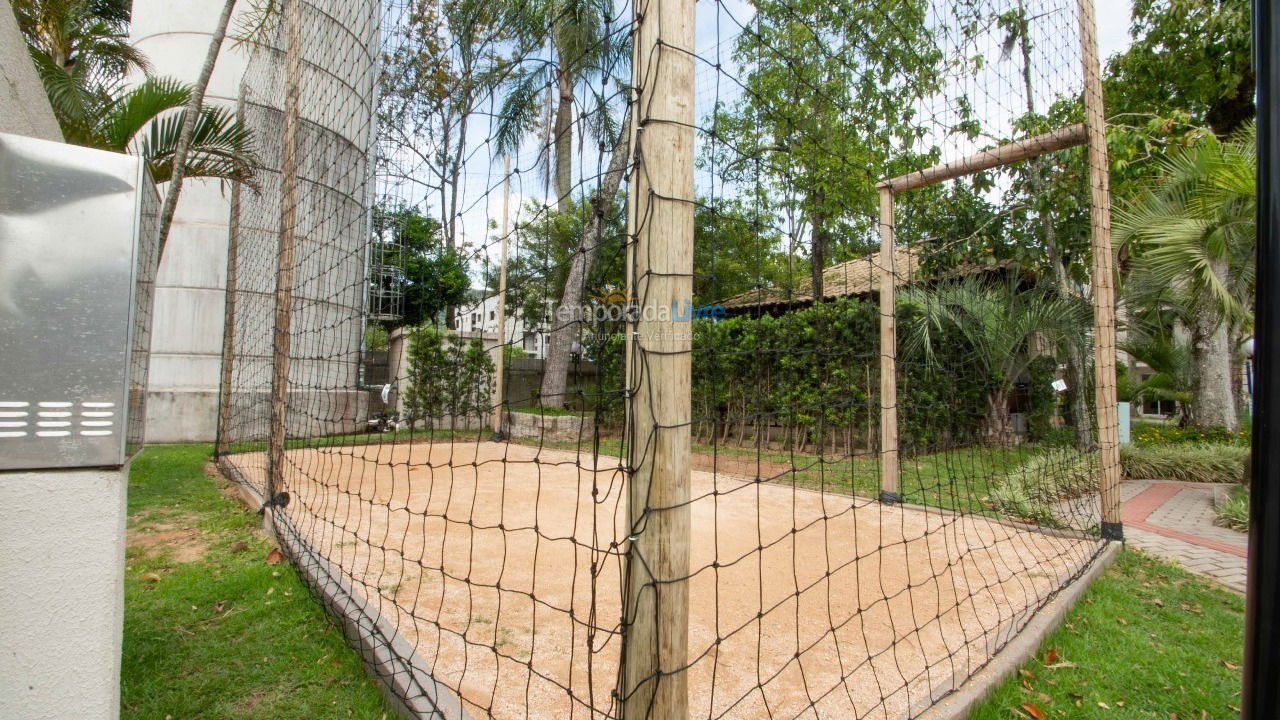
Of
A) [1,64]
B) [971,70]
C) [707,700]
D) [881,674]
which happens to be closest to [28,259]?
[1,64]

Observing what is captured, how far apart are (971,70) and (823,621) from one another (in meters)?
3.38

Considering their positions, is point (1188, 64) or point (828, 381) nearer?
point (828, 381)

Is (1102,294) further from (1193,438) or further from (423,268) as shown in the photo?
(423,268)

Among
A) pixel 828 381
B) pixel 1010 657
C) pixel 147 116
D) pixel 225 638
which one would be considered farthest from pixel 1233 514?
pixel 147 116

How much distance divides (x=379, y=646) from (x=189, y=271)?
22.2 feet

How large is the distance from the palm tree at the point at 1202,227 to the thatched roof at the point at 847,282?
63.1 inches

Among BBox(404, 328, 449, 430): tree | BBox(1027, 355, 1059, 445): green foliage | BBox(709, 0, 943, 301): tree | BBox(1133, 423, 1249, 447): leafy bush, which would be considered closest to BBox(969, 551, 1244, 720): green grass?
BBox(709, 0, 943, 301): tree

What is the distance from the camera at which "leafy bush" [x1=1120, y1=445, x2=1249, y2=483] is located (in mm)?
5789

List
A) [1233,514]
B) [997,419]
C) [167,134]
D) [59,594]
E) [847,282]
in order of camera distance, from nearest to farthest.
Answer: [59,594]
[167,134]
[1233,514]
[997,419]
[847,282]

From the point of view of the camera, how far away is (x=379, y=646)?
1.76 metres

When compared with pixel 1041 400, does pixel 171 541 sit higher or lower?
lower

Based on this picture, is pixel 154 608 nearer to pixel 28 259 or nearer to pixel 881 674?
pixel 28 259

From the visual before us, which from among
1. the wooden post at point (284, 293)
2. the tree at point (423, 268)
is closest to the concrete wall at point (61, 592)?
the wooden post at point (284, 293)

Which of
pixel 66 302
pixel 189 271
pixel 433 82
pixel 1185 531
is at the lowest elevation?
pixel 1185 531
